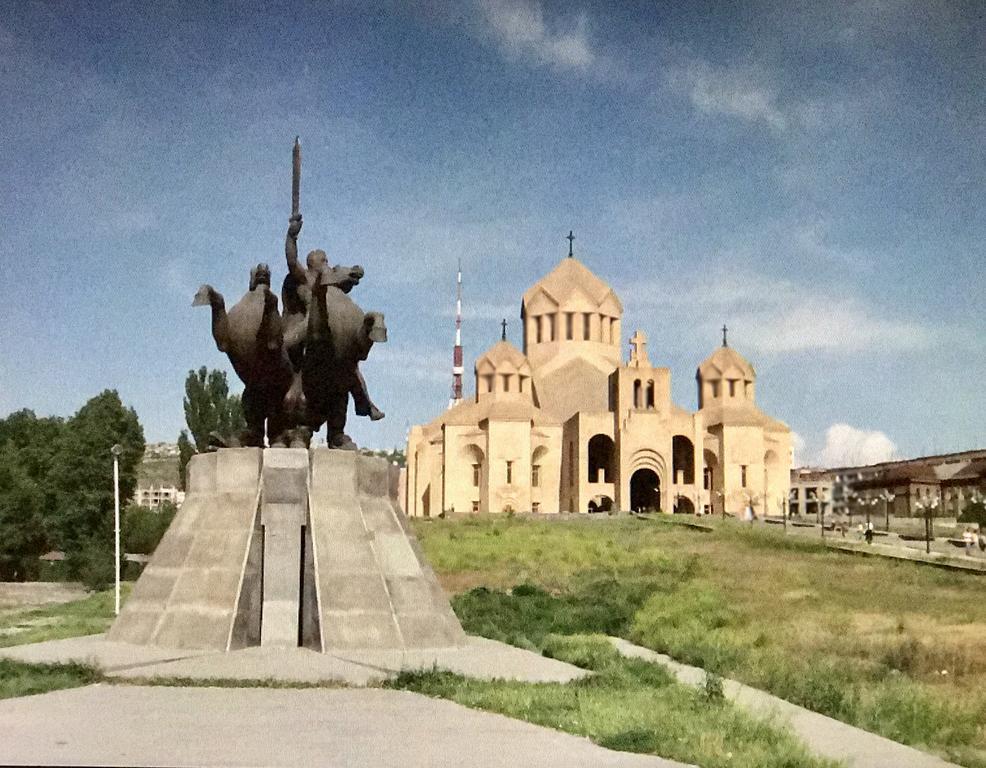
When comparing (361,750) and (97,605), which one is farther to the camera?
(97,605)

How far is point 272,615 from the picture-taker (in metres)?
8.89

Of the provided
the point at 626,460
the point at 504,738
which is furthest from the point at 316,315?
the point at 626,460

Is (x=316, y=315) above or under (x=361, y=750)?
above

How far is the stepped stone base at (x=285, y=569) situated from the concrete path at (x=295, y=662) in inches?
7.7

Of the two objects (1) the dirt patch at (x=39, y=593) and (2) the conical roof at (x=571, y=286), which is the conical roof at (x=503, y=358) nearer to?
(2) the conical roof at (x=571, y=286)

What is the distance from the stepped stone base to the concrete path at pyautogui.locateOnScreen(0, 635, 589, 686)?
0.20 meters

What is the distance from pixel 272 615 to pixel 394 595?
1078mm

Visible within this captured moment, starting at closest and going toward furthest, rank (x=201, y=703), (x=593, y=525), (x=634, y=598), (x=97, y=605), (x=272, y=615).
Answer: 1. (x=201, y=703)
2. (x=272, y=615)
3. (x=634, y=598)
4. (x=97, y=605)
5. (x=593, y=525)

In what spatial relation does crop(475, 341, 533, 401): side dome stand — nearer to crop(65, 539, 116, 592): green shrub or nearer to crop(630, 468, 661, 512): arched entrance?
crop(630, 468, 661, 512): arched entrance

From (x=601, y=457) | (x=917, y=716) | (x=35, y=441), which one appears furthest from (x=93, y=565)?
(x=917, y=716)

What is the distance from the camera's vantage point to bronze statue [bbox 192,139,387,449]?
1030 centimetres

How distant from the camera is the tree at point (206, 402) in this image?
35.9 meters

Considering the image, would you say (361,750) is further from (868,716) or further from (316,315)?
(316,315)

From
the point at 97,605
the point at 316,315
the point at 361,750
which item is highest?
the point at 316,315
